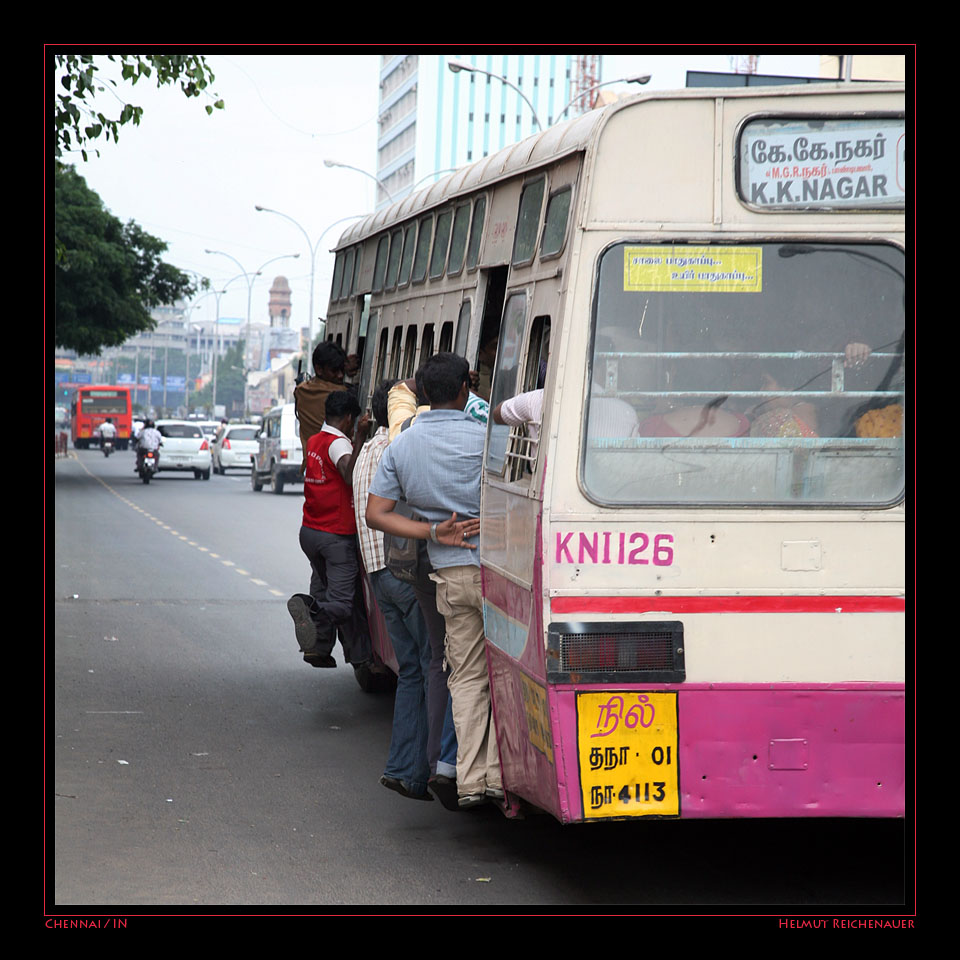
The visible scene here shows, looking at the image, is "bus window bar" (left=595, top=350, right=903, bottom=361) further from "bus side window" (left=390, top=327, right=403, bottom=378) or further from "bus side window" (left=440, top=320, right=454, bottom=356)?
"bus side window" (left=390, top=327, right=403, bottom=378)

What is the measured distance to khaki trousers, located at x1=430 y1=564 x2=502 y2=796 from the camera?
6.16 metres

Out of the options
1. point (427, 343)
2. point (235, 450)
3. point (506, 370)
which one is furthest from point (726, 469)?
point (235, 450)

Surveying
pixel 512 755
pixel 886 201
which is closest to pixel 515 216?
pixel 886 201

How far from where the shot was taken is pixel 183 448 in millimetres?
44125

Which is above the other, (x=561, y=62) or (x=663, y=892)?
(x=561, y=62)

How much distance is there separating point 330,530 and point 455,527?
2.86 m

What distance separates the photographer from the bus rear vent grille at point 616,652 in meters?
4.98

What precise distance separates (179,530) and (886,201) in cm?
2046

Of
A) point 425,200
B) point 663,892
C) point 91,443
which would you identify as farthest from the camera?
point 91,443

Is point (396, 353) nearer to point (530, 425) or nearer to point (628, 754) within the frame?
point (530, 425)

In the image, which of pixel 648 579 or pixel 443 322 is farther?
pixel 443 322

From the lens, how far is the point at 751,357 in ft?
16.8

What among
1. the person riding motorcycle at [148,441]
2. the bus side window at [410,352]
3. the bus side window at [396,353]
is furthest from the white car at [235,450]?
the bus side window at [410,352]

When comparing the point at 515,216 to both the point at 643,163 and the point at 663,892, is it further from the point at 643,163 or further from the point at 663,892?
the point at 663,892
